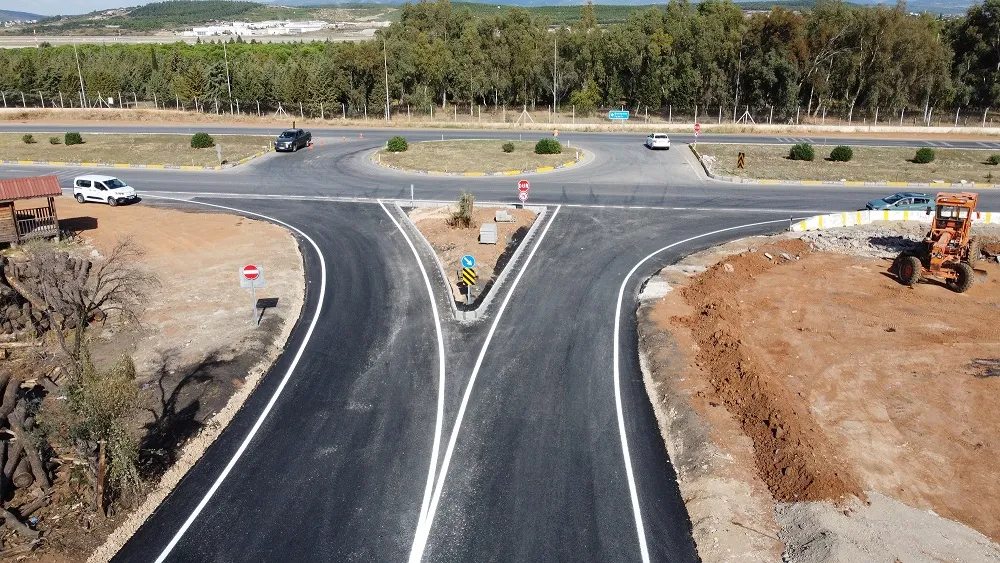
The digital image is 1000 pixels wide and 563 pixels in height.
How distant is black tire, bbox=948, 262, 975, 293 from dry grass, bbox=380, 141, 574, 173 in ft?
95.3

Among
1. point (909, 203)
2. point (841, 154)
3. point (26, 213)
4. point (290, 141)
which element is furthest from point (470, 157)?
point (909, 203)

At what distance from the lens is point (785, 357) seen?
2164 cm

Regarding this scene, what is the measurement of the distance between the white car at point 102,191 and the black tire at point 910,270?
4083cm

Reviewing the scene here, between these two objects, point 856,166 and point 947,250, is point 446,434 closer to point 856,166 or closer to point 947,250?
point 947,250

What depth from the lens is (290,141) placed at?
191 ft

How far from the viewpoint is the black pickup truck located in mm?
58125

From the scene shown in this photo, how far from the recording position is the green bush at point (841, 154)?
53.2m

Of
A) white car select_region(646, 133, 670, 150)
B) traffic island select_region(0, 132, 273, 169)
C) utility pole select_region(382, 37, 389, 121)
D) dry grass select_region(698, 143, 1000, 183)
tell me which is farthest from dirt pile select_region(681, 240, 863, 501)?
utility pole select_region(382, 37, 389, 121)

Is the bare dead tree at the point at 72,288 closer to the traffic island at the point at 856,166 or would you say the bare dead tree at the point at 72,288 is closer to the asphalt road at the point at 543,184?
the asphalt road at the point at 543,184

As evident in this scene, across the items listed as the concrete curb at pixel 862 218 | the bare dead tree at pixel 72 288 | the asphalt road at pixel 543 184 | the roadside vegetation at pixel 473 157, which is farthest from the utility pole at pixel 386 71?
the concrete curb at pixel 862 218

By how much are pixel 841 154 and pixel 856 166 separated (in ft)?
5.87

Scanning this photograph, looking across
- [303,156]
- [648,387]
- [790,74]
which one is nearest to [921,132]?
[790,74]

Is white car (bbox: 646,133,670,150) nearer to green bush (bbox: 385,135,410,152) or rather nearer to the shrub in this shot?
green bush (bbox: 385,135,410,152)

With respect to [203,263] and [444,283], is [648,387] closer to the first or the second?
[444,283]
